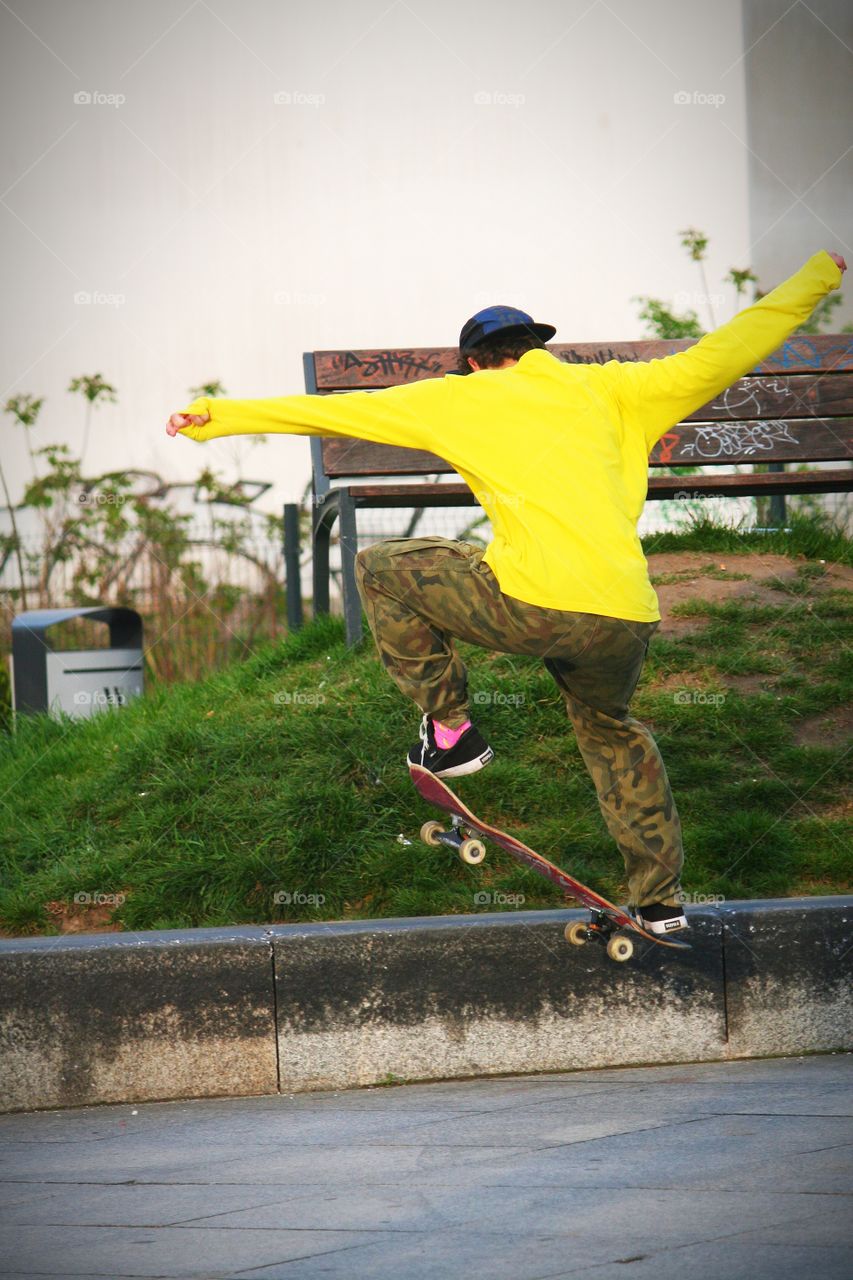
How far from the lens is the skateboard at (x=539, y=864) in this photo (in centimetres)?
436

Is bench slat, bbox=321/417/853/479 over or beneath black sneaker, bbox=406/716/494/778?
over

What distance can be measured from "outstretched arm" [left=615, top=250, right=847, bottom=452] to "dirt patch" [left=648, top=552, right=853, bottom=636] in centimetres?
295

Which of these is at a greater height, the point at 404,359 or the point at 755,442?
the point at 404,359

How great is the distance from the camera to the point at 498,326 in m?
4.34

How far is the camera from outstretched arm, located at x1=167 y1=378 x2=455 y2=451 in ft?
13.7

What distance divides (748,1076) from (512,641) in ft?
4.96

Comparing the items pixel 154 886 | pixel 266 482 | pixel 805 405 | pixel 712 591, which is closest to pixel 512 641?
pixel 154 886

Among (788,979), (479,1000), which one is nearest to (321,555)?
(479,1000)

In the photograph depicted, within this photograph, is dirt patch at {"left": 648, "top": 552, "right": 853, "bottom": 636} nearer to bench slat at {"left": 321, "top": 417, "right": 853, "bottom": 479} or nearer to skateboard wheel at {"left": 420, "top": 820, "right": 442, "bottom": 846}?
bench slat at {"left": 321, "top": 417, "right": 853, "bottom": 479}

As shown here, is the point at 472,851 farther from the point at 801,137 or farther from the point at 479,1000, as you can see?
the point at 801,137

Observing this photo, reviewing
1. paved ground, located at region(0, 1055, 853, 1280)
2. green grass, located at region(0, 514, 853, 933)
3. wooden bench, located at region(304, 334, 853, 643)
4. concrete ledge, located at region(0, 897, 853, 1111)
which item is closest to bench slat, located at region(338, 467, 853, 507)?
wooden bench, located at region(304, 334, 853, 643)

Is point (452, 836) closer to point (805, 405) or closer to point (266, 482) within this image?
point (805, 405)

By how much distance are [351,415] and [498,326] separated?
1.83 feet

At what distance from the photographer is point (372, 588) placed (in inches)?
179
